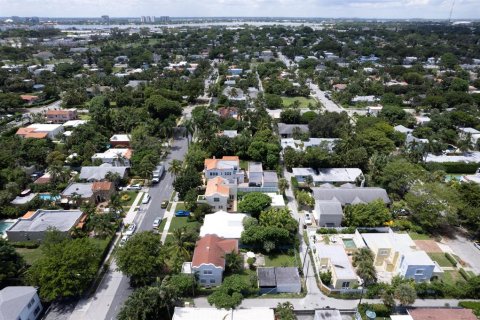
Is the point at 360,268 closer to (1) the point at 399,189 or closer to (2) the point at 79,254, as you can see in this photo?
(1) the point at 399,189

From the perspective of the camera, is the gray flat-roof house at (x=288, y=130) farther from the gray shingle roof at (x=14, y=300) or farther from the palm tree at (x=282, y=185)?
the gray shingle roof at (x=14, y=300)

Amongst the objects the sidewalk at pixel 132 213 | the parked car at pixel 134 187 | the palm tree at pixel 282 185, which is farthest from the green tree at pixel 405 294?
the parked car at pixel 134 187

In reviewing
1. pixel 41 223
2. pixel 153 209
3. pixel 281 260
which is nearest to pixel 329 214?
pixel 281 260

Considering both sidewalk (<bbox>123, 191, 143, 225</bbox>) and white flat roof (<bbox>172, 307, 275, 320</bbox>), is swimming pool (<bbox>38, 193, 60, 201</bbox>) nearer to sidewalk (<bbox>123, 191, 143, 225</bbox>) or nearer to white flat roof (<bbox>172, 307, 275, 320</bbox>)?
sidewalk (<bbox>123, 191, 143, 225</bbox>)

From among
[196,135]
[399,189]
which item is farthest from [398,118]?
[196,135]

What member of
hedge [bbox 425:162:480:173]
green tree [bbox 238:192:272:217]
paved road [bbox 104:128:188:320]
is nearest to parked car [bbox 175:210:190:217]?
paved road [bbox 104:128:188:320]
